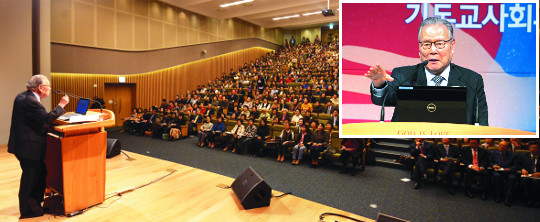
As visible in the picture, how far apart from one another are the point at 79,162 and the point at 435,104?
9.06 ft

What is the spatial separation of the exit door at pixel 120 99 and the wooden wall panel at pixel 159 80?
0.25m

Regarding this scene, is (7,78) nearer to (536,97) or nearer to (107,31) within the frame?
(107,31)

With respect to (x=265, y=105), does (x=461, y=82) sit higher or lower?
higher

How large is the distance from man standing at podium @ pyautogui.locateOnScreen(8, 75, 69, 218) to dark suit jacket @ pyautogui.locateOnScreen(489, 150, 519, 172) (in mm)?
5151

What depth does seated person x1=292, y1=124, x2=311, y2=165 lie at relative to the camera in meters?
5.27

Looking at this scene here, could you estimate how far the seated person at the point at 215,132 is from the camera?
6.62 m

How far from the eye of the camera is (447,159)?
4145mm

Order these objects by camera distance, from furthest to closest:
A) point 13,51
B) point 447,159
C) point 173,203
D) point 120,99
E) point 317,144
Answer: point 120,99
point 13,51
point 317,144
point 447,159
point 173,203

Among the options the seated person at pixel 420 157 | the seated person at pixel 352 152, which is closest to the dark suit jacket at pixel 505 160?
the seated person at pixel 420 157

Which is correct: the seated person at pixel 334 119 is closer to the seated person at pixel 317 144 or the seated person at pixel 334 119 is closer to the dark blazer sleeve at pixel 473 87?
the seated person at pixel 317 144

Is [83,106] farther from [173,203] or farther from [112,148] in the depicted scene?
[112,148]

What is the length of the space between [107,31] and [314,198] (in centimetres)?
891

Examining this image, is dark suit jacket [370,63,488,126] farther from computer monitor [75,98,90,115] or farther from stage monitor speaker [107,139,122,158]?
stage monitor speaker [107,139,122,158]

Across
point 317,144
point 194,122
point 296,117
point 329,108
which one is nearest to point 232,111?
point 194,122
